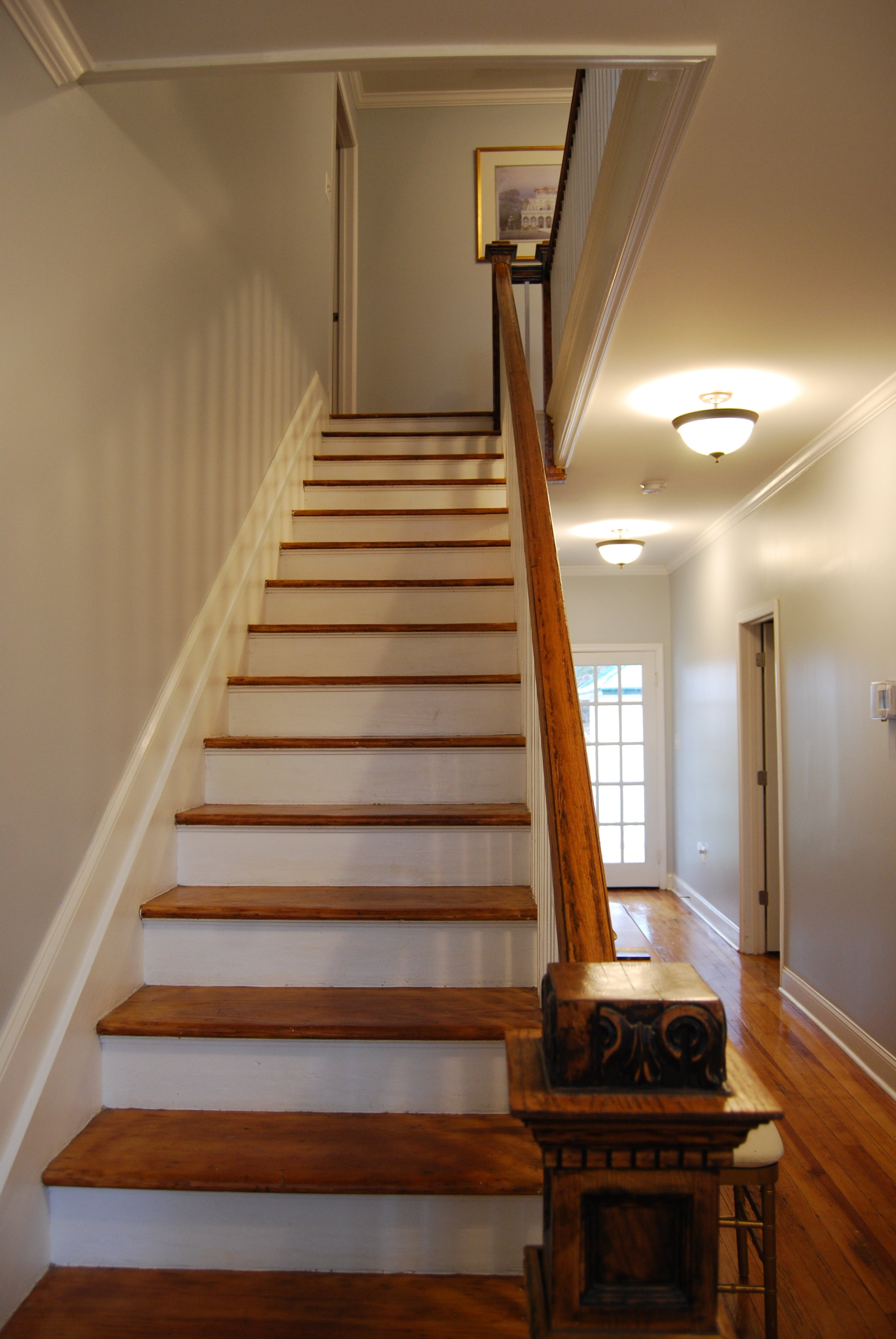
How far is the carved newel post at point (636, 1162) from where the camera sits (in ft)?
1.98

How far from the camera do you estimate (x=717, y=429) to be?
323 cm

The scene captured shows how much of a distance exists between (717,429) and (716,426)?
0.01 m

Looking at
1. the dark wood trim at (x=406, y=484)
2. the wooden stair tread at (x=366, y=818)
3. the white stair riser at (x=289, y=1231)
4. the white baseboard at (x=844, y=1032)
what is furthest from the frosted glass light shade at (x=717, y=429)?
the white stair riser at (x=289, y=1231)

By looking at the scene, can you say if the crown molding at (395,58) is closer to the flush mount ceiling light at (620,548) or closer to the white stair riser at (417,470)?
the white stair riser at (417,470)

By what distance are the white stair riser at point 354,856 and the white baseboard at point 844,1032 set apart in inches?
81.7

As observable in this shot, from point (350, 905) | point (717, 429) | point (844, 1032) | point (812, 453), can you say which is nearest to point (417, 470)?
point (717, 429)

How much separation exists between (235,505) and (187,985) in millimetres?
1453

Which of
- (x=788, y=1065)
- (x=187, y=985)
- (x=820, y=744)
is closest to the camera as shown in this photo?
(x=187, y=985)

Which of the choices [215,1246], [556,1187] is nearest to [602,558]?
[215,1246]

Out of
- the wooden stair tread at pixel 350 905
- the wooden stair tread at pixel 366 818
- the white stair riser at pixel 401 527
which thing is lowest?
the wooden stair tread at pixel 350 905

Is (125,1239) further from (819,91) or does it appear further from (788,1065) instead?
(788,1065)

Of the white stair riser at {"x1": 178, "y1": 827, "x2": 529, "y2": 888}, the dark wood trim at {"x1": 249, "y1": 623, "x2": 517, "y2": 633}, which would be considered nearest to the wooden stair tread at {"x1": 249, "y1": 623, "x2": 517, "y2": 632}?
the dark wood trim at {"x1": 249, "y1": 623, "x2": 517, "y2": 633}

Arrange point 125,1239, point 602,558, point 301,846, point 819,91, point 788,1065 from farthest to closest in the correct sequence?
point 602,558 → point 788,1065 → point 301,846 → point 819,91 → point 125,1239

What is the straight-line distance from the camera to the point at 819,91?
5.36ft
